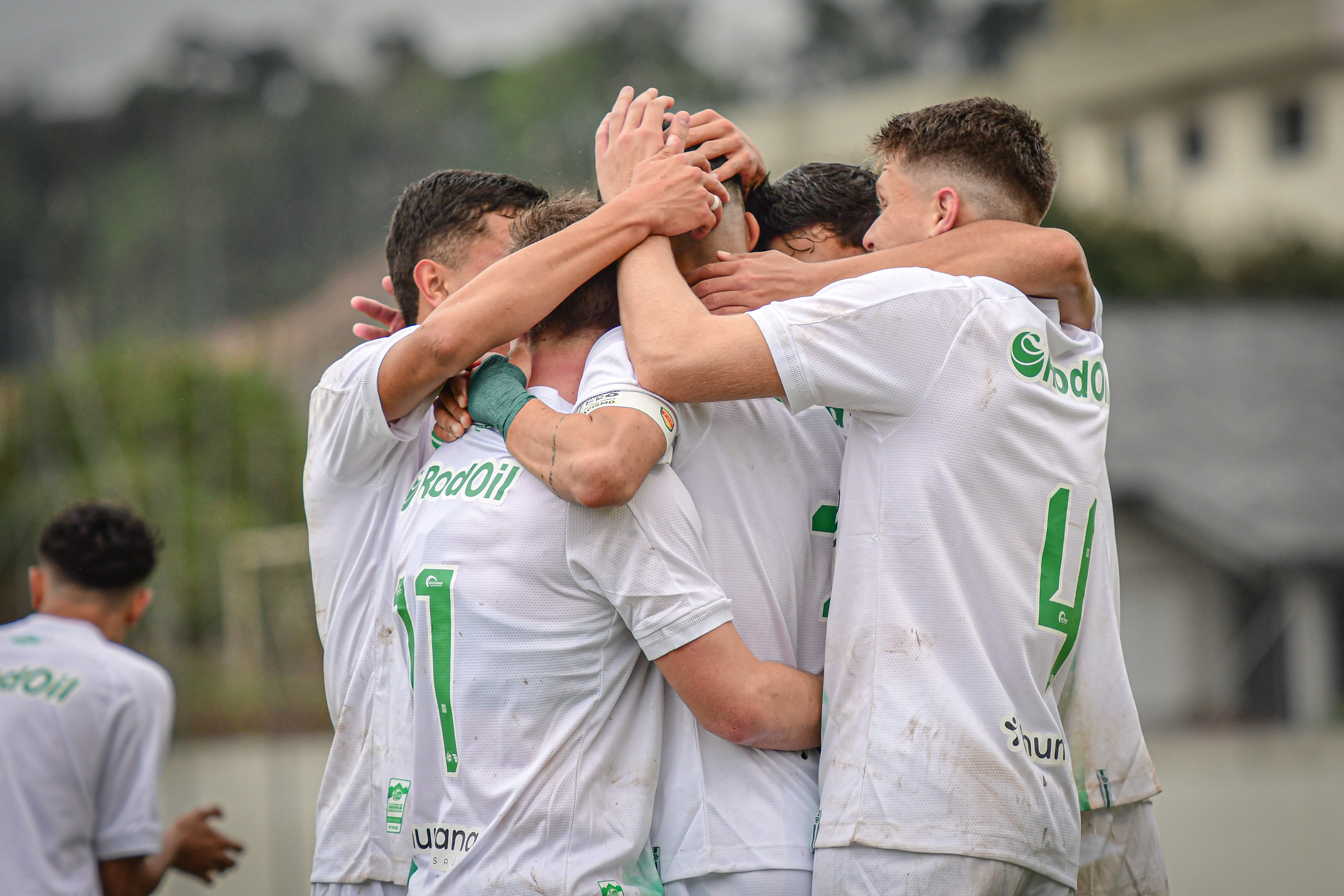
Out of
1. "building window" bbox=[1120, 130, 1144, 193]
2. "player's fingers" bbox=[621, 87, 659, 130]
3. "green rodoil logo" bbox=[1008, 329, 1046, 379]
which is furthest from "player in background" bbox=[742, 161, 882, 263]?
"building window" bbox=[1120, 130, 1144, 193]

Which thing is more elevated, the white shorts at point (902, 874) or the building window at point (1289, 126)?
the building window at point (1289, 126)

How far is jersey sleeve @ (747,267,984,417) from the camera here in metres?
2.59

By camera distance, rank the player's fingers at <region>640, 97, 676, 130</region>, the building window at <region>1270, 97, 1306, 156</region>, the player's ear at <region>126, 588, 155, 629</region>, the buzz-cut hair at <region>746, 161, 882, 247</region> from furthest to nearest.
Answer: the building window at <region>1270, 97, 1306, 156</region>, the player's ear at <region>126, 588, 155, 629</region>, the buzz-cut hair at <region>746, 161, 882, 247</region>, the player's fingers at <region>640, 97, 676, 130</region>

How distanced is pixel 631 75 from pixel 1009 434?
131 ft

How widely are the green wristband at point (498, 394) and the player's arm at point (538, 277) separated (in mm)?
70

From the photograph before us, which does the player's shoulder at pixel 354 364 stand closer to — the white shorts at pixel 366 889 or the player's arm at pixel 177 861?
the white shorts at pixel 366 889

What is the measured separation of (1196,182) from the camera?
39469mm

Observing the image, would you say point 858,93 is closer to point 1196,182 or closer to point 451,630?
point 1196,182

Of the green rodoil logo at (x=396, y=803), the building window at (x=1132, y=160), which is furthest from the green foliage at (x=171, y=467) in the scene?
the building window at (x=1132, y=160)

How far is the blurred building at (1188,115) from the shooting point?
36.1 metres

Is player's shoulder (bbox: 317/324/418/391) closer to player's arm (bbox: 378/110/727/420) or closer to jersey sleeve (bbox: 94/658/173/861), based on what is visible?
player's arm (bbox: 378/110/727/420)

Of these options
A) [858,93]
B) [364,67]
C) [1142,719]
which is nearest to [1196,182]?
[858,93]

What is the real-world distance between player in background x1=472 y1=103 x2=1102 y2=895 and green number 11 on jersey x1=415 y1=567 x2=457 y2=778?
0.33 m

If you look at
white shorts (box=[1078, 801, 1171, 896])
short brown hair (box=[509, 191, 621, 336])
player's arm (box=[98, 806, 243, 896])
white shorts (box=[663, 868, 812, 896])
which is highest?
short brown hair (box=[509, 191, 621, 336])
